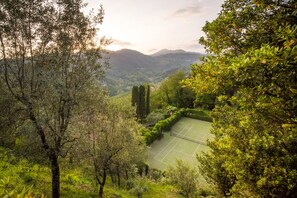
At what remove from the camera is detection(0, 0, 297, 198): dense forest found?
4.92m

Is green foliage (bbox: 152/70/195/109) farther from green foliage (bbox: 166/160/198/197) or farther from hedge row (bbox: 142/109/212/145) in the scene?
green foliage (bbox: 166/160/198/197)

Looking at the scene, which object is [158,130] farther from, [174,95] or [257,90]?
[257,90]

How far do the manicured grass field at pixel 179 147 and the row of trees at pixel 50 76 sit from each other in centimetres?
2045

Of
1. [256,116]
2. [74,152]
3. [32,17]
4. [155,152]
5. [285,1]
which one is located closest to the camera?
[285,1]

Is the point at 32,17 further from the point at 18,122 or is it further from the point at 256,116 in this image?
the point at 256,116

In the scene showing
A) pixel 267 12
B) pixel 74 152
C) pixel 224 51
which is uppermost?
pixel 267 12

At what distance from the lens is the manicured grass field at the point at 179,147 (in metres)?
28.9

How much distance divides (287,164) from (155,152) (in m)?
27.1

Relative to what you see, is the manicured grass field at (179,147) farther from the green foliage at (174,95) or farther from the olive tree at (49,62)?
the olive tree at (49,62)

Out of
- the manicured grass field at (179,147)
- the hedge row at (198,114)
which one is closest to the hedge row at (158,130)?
the manicured grass field at (179,147)

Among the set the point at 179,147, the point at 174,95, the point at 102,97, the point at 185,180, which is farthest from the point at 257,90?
the point at 174,95

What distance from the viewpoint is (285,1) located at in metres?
5.01

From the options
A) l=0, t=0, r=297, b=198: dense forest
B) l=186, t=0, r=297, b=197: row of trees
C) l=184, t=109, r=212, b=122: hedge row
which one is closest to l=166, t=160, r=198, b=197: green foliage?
l=0, t=0, r=297, b=198: dense forest

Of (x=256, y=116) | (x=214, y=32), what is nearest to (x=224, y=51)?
(x=214, y=32)
